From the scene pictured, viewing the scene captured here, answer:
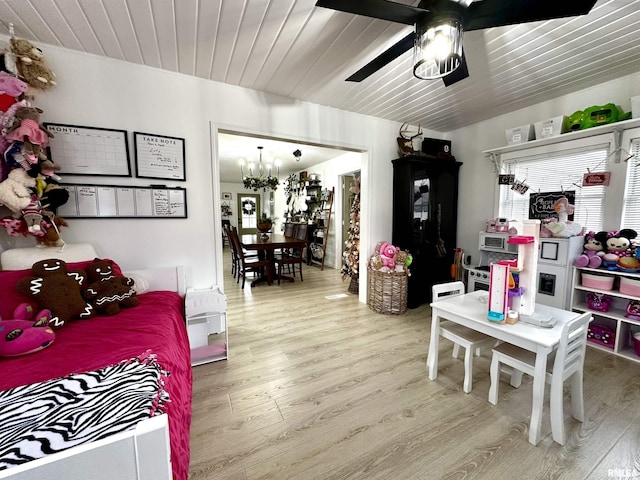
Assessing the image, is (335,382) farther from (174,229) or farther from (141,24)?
(141,24)

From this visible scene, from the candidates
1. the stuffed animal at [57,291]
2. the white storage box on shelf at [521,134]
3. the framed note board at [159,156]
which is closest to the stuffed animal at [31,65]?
the framed note board at [159,156]

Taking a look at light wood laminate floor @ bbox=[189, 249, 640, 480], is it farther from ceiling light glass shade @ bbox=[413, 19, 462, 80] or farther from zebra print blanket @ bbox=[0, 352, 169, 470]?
ceiling light glass shade @ bbox=[413, 19, 462, 80]

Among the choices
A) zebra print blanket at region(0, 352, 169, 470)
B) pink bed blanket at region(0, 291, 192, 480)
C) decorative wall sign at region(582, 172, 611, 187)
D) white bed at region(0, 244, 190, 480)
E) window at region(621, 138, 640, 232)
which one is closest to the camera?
white bed at region(0, 244, 190, 480)

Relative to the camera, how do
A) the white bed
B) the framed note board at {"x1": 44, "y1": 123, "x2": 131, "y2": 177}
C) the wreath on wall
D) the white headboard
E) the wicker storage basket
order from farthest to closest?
1. the wreath on wall
2. the wicker storage basket
3. the framed note board at {"x1": 44, "y1": 123, "x2": 131, "y2": 177}
4. the white headboard
5. the white bed

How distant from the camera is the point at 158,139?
2.22 meters

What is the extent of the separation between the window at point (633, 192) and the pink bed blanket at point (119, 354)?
12.3 feet

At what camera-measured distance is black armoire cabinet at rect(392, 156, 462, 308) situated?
3.31 m

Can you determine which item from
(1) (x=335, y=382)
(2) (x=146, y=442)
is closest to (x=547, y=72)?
(1) (x=335, y=382)

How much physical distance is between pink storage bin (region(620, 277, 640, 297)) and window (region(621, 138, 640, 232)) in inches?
20.4

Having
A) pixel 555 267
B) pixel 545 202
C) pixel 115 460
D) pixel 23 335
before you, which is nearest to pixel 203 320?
pixel 23 335

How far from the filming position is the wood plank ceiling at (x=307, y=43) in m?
1.55

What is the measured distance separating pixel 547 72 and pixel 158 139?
11.2 feet

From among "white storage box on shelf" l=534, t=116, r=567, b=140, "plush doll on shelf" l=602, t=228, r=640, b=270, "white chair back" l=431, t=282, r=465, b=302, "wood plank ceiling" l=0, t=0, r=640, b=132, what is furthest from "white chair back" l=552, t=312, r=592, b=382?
"white storage box on shelf" l=534, t=116, r=567, b=140

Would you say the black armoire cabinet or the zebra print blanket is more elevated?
the black armoire cabinet
